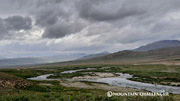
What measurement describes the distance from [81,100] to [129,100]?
509 cm

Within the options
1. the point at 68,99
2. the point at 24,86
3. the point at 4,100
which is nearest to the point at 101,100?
the point at 68,99

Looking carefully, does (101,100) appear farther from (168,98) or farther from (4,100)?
(4,100)

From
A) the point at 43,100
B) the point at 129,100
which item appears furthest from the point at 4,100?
Answer: the point at 129,100

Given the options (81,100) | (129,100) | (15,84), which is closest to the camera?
(129,100)

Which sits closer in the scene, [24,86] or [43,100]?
[43,100]

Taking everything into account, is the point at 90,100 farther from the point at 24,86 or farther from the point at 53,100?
the point at 24,86

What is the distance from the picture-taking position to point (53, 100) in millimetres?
15227

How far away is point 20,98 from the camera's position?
15141 millimetres

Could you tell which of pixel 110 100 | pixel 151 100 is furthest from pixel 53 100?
pixel 151 100

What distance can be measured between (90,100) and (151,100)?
20.7 ft

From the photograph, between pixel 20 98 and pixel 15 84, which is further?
pixel 15 84

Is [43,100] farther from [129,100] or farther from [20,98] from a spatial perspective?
[129,100]

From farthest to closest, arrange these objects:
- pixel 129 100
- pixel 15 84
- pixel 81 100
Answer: pixel 15 84 < pixel 81 100 < pixel 129 100

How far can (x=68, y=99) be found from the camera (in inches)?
594
